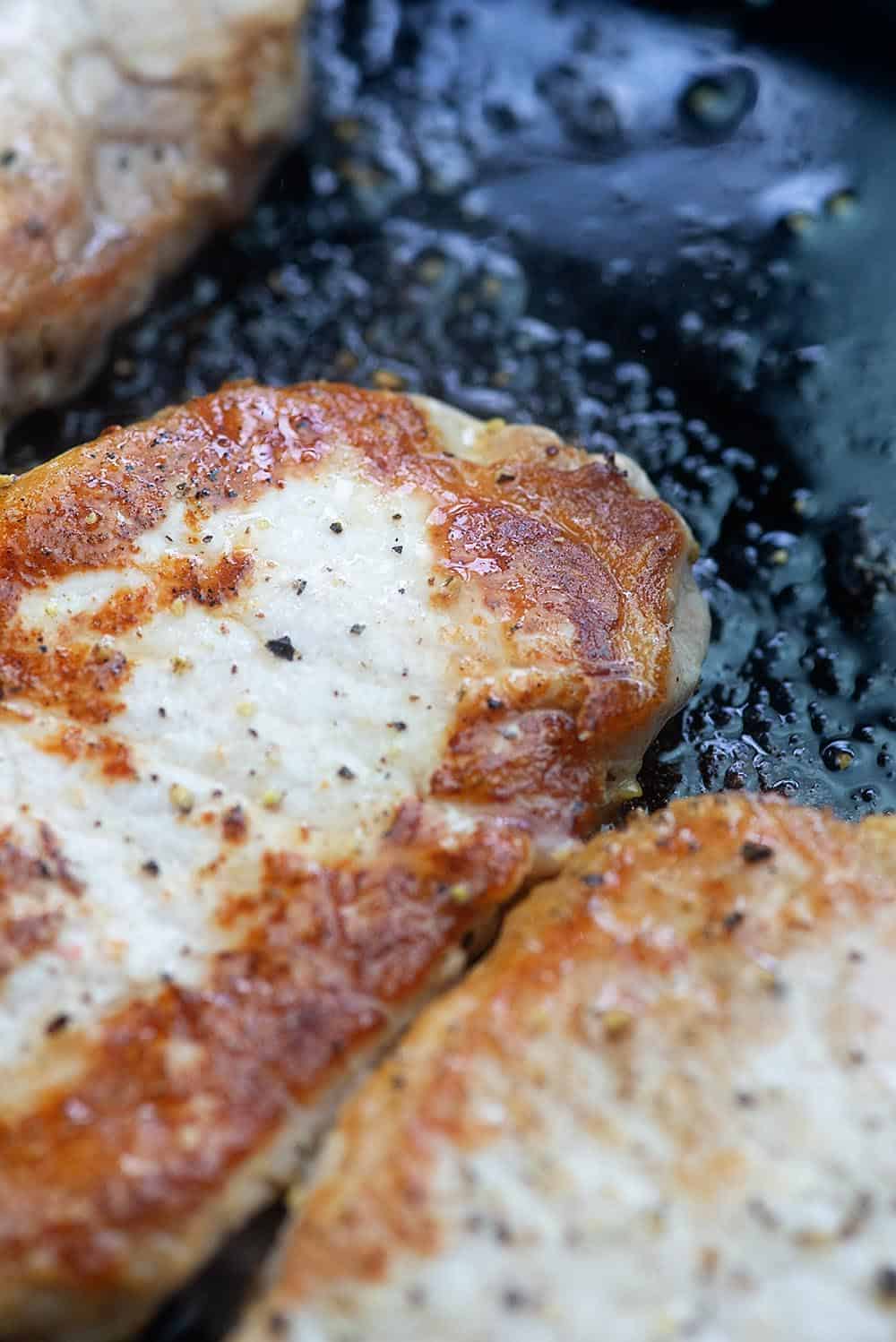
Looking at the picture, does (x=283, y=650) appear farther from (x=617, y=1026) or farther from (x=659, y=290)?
(x=659, y=290)

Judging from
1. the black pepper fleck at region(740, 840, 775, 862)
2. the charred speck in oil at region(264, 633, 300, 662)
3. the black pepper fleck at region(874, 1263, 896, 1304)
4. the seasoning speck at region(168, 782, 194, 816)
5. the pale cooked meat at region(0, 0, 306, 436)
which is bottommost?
the black pepper fleck at region(874, 1263, 896, 1304)

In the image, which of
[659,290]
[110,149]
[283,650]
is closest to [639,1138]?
[283,650]

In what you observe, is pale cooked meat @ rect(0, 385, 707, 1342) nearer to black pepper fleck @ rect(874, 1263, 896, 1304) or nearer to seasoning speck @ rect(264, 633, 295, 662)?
seasoning speck @ rect(264, 633, 295, 662)

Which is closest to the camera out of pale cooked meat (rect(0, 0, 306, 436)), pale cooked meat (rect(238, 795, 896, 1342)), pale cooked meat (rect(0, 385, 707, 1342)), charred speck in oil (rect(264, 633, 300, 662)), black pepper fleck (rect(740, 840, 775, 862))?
pale cooked meat (rect(238, 795, 896, 1342))

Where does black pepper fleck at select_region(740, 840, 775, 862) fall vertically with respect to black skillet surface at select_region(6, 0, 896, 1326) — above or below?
below

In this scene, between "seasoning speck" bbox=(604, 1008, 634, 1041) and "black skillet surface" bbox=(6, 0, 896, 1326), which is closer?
"seasoning speck" bbox=(604, 1008, 634, 1041)

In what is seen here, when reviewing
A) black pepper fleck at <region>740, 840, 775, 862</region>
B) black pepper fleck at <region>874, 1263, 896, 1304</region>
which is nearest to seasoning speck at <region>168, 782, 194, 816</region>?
black pepper fleck at <region>740, 840, 775, 862</region>

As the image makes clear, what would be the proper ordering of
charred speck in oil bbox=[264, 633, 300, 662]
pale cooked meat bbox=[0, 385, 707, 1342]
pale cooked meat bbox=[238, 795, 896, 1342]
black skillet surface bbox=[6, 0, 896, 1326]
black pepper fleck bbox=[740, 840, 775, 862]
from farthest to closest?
black skillet surface bbox=[6, 0, 896, 1326] → charred speck in oil bbox=[264, 633, 300, 662] → black pepper fleck bbox=[740, 840, 775, 862] → pale cooked meat bbox=[0, 385, 707, 1342] → pale cooked meat bbox=[238, 795, 896, 1342]
